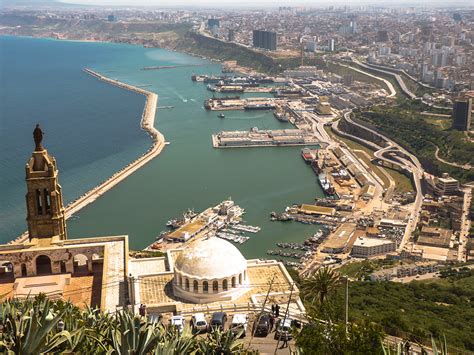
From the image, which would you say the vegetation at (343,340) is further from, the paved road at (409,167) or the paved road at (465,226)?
the paved road at (409,167)

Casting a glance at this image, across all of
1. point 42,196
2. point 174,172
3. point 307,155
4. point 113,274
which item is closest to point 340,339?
point 113,274

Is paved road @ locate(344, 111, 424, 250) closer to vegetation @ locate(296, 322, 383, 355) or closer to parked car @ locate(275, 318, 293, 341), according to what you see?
parked car @ locate(275, 318, 293, 341)

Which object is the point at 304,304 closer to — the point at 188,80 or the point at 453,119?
the point at 453,119

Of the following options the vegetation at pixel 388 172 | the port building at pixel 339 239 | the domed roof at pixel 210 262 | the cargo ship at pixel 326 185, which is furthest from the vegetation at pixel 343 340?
the vegetation at pixel 388 172

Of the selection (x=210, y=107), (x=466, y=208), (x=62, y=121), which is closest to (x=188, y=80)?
(x=210, y=107)

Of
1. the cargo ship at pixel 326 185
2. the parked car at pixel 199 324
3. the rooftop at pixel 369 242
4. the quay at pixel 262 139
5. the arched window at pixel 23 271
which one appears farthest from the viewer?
the quay at pixel 262 139

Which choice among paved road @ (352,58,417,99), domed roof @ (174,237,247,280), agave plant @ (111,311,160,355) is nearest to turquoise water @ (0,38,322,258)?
domed roof @ (174,237,247,280)
